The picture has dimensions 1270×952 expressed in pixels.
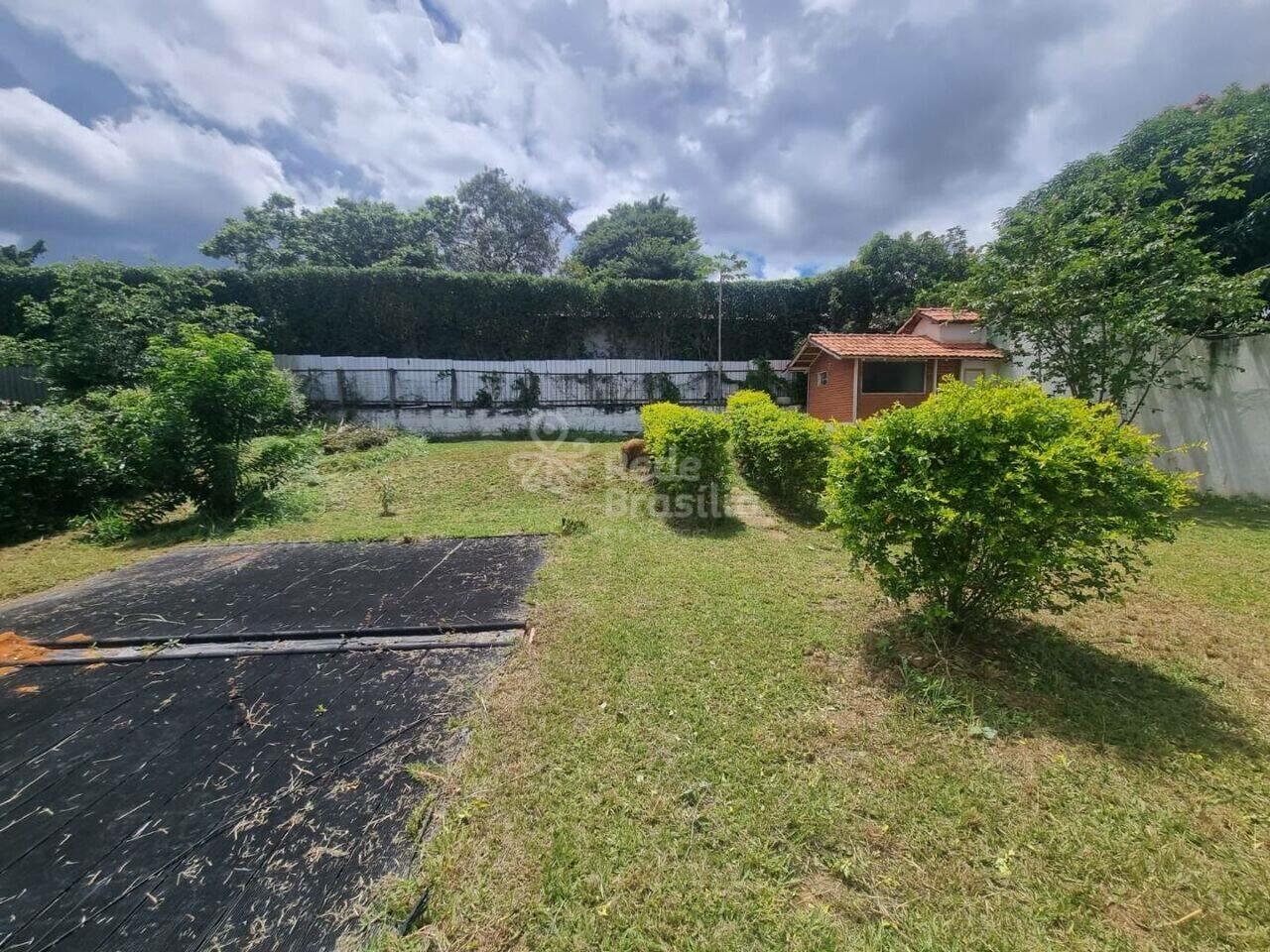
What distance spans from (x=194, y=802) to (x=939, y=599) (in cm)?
386

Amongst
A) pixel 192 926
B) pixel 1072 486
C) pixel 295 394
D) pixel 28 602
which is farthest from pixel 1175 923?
pixel 295 394

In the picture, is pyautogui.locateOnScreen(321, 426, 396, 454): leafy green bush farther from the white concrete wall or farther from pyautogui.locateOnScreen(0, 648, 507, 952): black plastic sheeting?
the white concrete wall

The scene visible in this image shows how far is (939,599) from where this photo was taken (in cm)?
288

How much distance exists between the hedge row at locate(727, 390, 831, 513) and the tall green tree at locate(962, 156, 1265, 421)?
491 cm

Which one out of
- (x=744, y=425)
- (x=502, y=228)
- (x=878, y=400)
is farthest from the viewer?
(x=502, y=228)

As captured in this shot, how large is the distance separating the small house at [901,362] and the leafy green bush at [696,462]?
26.9ft

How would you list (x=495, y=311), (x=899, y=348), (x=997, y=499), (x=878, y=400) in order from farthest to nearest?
(x=495, y=311) → (x=878, y=400) → (x=899, y=348) → (x=997, y=499)

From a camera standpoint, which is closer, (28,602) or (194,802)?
(194,802)

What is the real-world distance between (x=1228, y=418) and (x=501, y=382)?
1462 cm

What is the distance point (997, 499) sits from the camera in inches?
101

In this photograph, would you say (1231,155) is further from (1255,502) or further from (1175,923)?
(1175,923)

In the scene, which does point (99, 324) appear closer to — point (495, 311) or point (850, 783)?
point (495, 311)

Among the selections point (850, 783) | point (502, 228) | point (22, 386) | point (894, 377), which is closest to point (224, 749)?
point (850, 783)

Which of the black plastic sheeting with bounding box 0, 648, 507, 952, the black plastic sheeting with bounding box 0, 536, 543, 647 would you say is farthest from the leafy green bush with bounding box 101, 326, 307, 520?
the black plastic sheeting with bounding box 0, 648, 507, 952
